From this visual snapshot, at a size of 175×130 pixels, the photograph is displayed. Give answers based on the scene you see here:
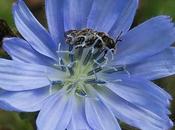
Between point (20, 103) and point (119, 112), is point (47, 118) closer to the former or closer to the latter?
point (20, 103)

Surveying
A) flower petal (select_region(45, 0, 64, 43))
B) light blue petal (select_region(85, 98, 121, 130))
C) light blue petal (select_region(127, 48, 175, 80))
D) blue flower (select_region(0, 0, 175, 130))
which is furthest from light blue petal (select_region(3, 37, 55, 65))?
light blue petal (select_region(127, 48, 175, 80))

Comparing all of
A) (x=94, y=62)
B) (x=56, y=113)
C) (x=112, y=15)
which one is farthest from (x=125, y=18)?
(x=56, y=113)

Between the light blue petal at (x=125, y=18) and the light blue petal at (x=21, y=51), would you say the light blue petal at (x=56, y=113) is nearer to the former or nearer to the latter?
the light blue petal at (x=21, y=51)

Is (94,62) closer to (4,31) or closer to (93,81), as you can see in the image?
(93,81)

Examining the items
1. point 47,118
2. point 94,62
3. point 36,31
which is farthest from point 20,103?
point 94,62

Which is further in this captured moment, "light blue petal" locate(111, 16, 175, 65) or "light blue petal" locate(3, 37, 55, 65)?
"light blue petal" locate(111, 16, 175, 65)

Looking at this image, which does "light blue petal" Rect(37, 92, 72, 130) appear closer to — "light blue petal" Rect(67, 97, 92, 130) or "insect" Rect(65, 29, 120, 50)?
"light blue petal" Rect(67, 97, 92, 130)

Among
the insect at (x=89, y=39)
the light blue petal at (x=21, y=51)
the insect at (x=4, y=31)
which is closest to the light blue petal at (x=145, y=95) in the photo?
the insect at (x=89, y=39)
